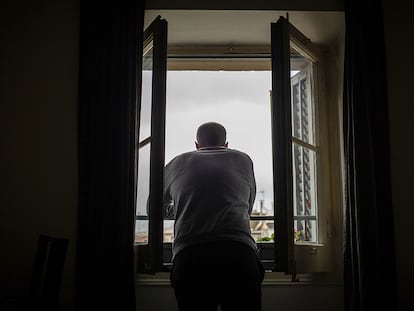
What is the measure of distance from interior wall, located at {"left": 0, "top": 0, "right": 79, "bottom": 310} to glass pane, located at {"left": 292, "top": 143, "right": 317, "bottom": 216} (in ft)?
4.46

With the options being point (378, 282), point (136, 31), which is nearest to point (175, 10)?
point (136, 31)

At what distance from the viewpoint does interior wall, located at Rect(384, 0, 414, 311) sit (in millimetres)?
2746

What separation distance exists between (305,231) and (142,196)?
1.08 metres

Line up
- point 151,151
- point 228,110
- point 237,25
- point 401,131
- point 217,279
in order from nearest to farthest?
1. point 217,279
2. point 151,151
3. point 401,131
4. point 237,25
5. point 228,110

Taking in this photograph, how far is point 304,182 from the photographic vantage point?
10.1 ft

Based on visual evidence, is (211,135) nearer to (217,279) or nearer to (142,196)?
(142,196)

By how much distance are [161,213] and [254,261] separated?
30.0 inches

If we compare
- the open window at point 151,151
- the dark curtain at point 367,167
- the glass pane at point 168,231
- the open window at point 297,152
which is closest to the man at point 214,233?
the open window at point 151,151

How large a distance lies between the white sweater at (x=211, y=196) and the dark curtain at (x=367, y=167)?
736mm

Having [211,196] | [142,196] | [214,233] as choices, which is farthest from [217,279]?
[142,196]

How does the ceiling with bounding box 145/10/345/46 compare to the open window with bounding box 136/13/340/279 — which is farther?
the ceiling with bounding box 145/10/345/46

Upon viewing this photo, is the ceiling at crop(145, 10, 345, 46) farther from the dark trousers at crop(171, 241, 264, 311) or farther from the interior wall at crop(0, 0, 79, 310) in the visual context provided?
the dark trousers at crop(171, 241, 264, 311)

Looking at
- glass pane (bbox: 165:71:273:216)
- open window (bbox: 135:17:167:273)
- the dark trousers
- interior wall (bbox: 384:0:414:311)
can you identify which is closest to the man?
the dark trousers

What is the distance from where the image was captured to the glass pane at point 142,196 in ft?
9.02
